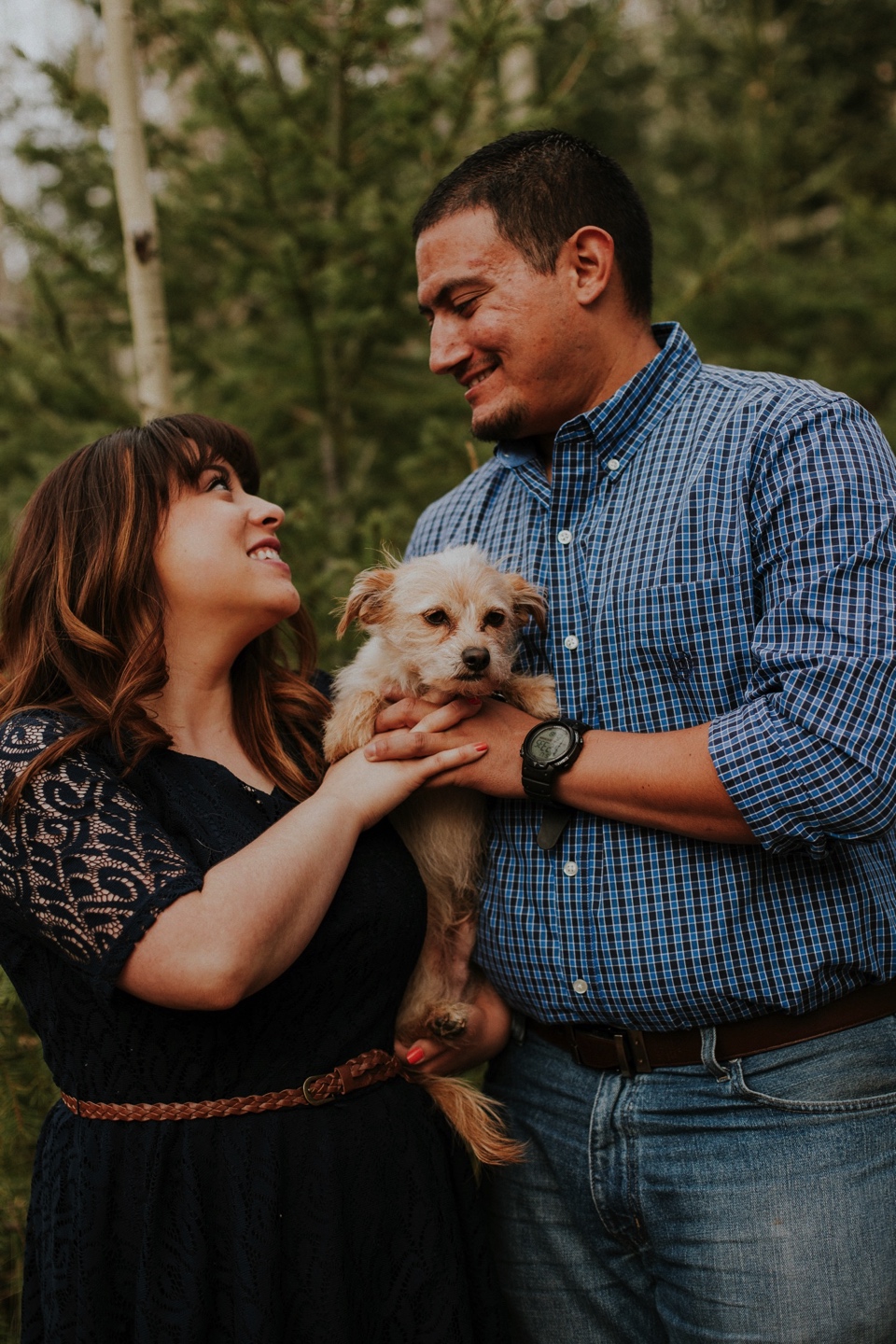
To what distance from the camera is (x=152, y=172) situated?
6.12m

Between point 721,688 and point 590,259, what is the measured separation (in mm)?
1222

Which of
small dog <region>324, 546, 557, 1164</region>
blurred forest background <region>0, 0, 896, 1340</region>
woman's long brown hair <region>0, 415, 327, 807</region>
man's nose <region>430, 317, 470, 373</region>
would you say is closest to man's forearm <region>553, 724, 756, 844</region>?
small dog <region>324, 546, 557, 1164</region>

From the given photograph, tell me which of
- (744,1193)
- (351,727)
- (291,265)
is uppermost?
(291,265)

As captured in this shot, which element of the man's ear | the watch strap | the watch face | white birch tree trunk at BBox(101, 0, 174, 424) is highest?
white birch tree trunk at BBox(101, 0, 174, 424)

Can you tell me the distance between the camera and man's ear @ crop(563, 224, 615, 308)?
8.84 feet

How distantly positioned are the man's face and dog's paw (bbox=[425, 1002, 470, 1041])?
1.58m

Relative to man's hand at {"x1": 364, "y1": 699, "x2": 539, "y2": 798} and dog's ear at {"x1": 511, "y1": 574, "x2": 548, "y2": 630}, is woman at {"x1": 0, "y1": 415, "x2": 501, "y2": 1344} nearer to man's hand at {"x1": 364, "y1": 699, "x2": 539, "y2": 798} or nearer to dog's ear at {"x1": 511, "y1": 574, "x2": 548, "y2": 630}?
man's hand at {"x1": 364, "y1": 699, "x2": 539, "y2": 798}

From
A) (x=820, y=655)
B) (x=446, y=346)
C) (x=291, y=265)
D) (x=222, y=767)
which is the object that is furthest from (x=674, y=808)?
(x=291, y=265)

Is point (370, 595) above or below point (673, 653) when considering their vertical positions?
above

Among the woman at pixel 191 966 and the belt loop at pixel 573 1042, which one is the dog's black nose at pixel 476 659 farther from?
the belt loop at pixel 573 1042

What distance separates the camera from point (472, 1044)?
2834mm

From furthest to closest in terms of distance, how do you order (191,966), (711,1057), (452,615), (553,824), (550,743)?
(452,615) → (553,824) → (550,743) → (711,1057) → (191,966)

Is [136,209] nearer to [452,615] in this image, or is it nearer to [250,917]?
[452,615]

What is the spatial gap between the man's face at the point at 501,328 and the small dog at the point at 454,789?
47 cm
